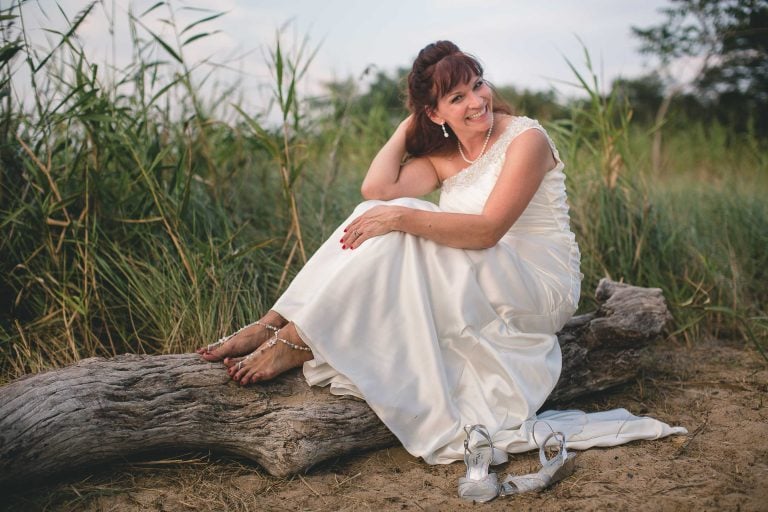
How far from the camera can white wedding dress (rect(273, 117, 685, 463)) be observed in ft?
8.00

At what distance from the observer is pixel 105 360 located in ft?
8.02

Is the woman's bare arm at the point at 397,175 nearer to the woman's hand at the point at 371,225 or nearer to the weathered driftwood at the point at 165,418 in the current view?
the woman's hand at the point at 371,225

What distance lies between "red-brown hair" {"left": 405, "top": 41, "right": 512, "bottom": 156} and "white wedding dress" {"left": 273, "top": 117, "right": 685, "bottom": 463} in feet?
1.84

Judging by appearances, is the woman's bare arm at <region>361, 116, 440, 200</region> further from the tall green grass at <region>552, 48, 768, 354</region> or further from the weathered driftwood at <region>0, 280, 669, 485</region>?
the tall green grass at <region>552, 48, 768, 354</region>

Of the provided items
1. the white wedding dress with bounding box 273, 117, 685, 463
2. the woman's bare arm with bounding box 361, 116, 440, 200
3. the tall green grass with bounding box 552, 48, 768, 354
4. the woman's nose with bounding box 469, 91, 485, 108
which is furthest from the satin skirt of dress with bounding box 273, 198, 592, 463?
the tall green grass with bounding box 552, 48, 768, 354

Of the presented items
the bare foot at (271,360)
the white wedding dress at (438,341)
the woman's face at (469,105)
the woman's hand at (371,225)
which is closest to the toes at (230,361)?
the bare foot at (271,360)

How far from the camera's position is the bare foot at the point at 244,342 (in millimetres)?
2566

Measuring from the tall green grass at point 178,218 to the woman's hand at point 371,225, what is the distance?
0.73m

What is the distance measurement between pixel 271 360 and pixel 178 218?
1.02 metres

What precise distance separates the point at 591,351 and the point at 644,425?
519mm

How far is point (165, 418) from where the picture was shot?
232cm

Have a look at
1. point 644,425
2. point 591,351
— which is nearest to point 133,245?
point 591,351

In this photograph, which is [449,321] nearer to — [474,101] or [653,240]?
[474,101]

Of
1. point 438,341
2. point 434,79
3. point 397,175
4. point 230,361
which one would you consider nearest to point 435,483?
point 438,341
